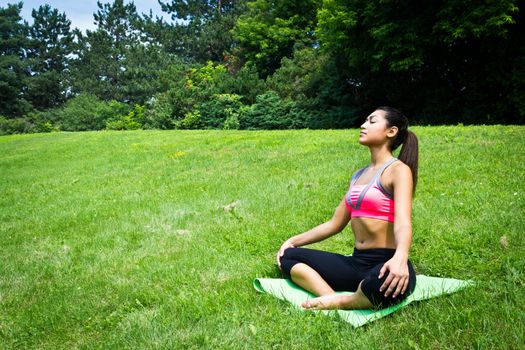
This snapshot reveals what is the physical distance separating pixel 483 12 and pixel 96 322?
17724mm

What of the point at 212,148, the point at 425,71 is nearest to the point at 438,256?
the point at 212,148

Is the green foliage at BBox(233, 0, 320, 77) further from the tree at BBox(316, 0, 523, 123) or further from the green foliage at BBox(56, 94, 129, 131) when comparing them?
the green foliage at BBox(56, 94, 129, 131)

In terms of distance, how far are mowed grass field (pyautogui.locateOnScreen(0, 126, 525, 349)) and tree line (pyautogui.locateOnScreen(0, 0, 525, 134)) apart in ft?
33.9

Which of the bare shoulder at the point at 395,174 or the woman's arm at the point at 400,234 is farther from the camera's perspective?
the bare shoulder at the point at 395,174

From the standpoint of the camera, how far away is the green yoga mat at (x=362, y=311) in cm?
318

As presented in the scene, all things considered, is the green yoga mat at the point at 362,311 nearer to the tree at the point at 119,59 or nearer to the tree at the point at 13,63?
the tree at the point at 119,59

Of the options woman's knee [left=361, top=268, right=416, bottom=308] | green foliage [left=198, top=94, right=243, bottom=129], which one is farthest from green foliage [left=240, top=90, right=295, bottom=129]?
woman's knee [left=361, top=268, right=416, bottom=308]

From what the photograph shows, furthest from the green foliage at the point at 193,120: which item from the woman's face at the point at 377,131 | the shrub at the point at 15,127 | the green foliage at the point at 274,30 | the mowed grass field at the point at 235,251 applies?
the woman's face at the point at 377,131

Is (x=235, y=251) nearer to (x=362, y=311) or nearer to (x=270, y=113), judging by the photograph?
(x=362, y=311)

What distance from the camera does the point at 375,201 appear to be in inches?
136

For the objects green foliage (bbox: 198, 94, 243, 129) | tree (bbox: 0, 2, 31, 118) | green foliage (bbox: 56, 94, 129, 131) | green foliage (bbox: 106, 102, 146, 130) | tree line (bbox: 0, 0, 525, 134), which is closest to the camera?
tree line (bbox: 0, 0, 525, 134)

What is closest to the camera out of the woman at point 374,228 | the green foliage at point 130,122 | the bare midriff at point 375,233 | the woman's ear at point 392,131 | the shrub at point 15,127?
the woman at point 374,228

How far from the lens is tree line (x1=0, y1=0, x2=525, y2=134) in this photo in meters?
19.0

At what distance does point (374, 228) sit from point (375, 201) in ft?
0.73
